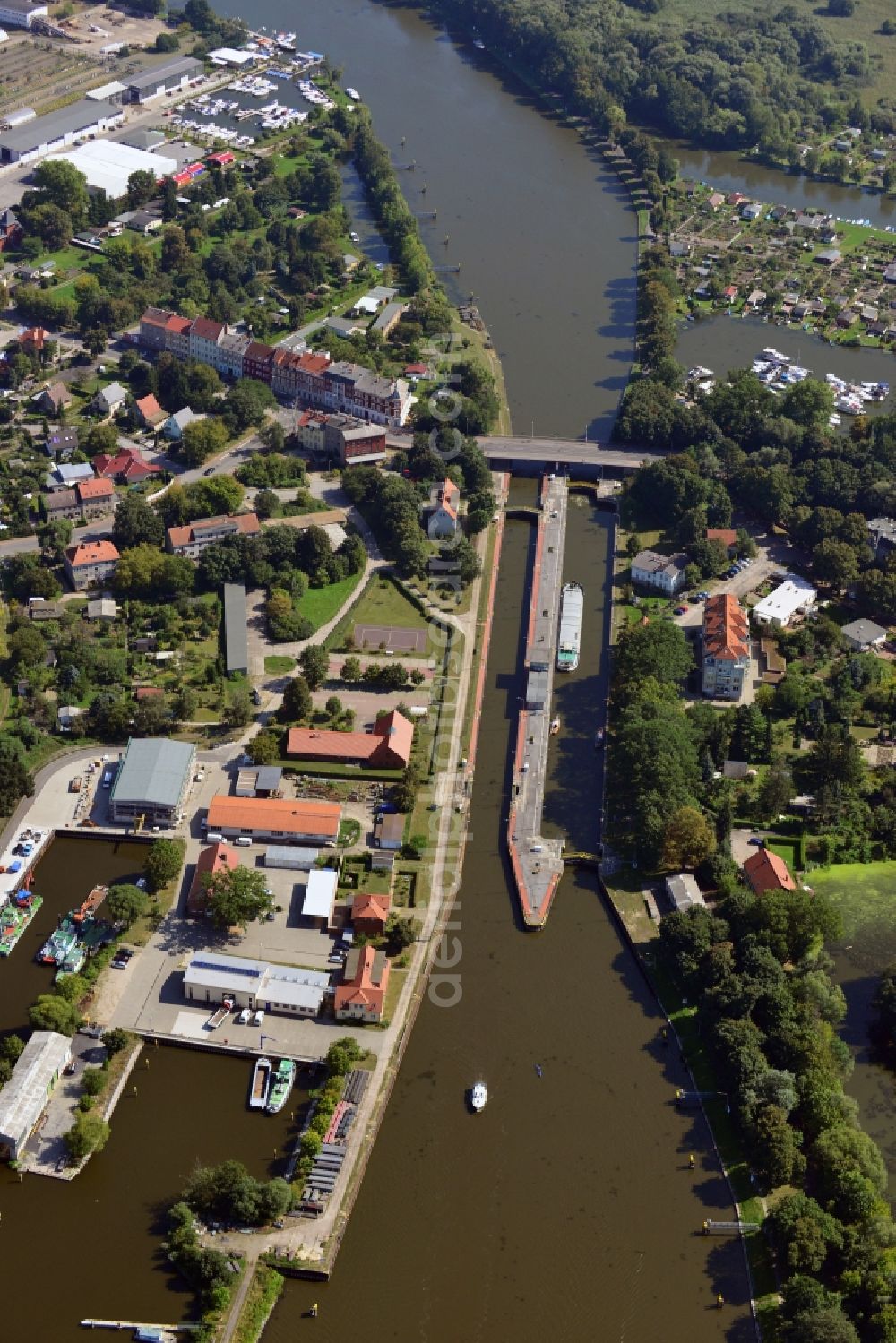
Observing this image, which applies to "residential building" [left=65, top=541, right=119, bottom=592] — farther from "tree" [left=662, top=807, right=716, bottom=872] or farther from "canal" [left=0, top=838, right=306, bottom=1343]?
"tree" [left=662, top=807, right=716, bottom=872]

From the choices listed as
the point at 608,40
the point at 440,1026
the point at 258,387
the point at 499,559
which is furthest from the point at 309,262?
the point at 440,1026

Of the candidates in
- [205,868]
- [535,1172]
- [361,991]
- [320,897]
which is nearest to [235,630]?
[205,868]

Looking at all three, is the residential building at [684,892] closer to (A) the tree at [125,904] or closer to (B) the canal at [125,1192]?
(B) the canal at [125,1192]

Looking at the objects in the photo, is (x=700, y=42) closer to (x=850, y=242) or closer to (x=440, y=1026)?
(x=850, y=242)

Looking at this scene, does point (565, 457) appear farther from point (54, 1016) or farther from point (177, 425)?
point (54, 1016)

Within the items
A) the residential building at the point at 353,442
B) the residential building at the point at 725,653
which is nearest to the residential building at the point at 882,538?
the residential building at the point at 725,653

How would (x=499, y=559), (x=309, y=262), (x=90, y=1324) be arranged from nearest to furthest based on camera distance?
(x=90, y=1324), (x=499, y=559), (x=309, y=262)

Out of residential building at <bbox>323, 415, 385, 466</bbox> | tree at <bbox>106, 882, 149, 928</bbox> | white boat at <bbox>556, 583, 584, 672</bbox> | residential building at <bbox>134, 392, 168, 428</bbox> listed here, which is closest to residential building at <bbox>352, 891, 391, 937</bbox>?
tree at <bbox>106, 882, 149, 928</bbox>

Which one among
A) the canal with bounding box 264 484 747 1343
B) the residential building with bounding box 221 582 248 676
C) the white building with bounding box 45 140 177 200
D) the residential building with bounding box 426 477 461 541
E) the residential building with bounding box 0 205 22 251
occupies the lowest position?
the canal with bounding box 264 484 747 1343
